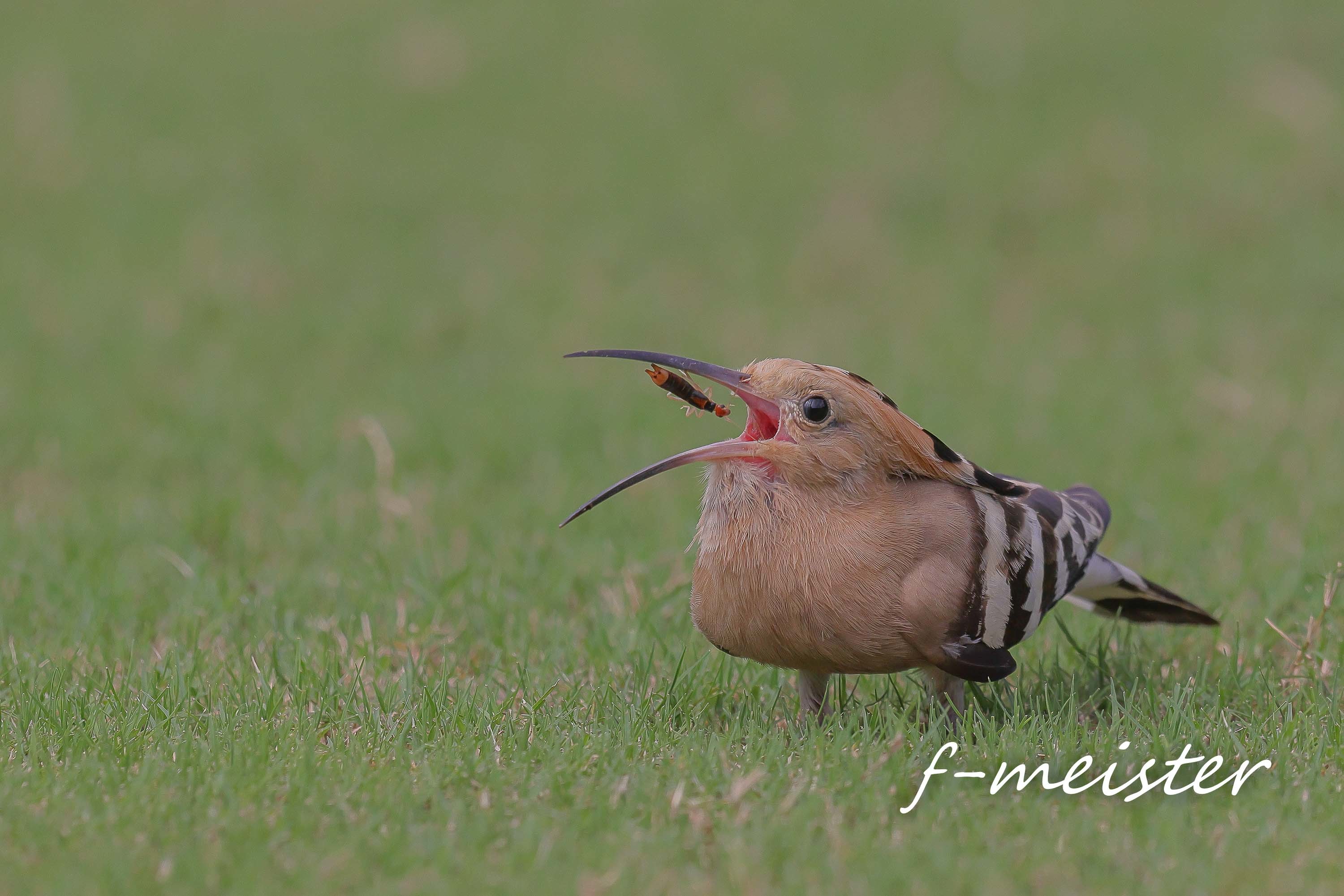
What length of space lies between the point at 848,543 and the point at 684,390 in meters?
0.63

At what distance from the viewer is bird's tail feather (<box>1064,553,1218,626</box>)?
15.3 ft

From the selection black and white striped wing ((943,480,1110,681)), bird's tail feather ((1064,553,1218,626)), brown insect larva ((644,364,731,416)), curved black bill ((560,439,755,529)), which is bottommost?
bird's tail feather ((1064,553,1218,626))

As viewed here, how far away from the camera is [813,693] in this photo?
4.25 metres

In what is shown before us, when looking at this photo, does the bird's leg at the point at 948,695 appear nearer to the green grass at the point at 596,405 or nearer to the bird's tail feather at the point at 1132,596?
the green grass at the point at 596,405

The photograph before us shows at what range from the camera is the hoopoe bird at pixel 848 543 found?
3.88m

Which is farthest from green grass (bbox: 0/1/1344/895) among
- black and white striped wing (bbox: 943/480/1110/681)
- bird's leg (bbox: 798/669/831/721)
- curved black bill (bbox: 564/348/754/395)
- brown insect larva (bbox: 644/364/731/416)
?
curved black bill (bbox: 564/348/754/395)

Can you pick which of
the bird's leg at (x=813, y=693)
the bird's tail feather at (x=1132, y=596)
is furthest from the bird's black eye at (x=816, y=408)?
the bird's tail feather at (x=1132, y=596)

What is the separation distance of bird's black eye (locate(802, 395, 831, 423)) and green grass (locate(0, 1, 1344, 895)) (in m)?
0.78

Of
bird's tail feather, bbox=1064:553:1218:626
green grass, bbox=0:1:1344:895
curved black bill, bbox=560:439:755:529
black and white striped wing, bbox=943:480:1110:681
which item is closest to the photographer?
green grass, bbox=0:1:1344:895

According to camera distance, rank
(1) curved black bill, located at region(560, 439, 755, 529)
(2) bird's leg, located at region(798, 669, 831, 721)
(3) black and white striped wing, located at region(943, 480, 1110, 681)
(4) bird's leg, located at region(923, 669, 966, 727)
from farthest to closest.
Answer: (2) bird's leg, located at region(798, 669, 831, 721)
(4) bird's leg, located at region(923, 669, 966, 727)
(3) black and white striped wing, located at region(943, 480, 1110, 681)
(1) curved black bill, located at region(560, 439, 755, 529)

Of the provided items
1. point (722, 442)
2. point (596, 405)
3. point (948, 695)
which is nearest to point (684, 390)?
point (722, 442)

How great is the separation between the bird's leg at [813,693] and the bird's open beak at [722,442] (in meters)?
0.65

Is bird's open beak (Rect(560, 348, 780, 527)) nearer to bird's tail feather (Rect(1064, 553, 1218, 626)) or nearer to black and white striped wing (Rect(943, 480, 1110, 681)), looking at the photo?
black and white striped wing (Rect(943, 480, 1110, 681))

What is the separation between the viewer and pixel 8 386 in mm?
8328
